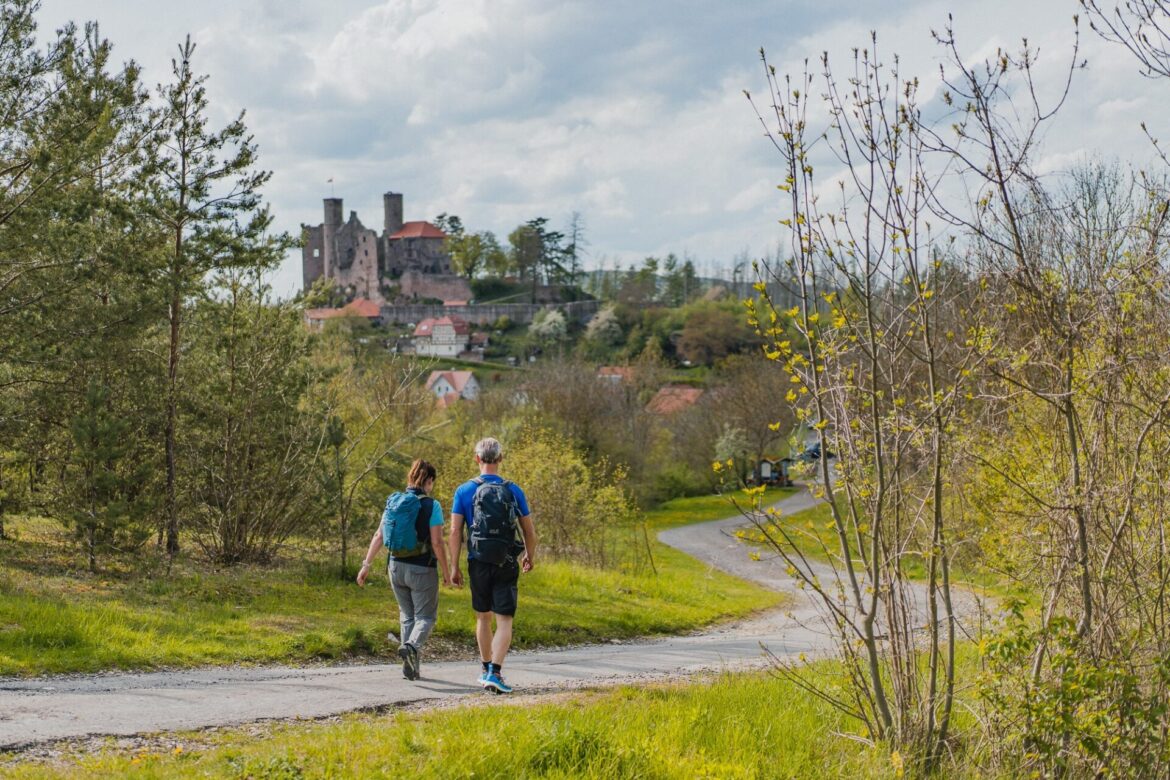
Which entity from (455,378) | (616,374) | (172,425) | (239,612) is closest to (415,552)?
(239,612)

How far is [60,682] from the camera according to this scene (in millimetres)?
9023

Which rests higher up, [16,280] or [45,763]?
[16,280]

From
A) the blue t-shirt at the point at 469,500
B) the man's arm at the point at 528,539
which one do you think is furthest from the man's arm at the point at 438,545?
the man's arm at the point at 528,539

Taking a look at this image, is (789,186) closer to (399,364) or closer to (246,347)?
(246,347)

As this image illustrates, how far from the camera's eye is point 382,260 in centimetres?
14562

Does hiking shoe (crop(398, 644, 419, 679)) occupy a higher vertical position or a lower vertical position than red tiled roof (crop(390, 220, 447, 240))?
lower

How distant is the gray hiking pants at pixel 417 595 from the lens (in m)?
9.62

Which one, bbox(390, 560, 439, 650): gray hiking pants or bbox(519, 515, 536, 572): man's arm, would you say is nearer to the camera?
bbox(519, 515, 536, 572): man's arm

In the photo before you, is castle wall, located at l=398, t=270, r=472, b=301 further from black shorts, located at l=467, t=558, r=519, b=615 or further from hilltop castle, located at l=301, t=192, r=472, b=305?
black shorts, located at l=467, t=558, r=519, b=615

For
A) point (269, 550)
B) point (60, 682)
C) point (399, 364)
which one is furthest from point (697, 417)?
point (60, 682)

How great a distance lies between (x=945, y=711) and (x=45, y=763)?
599cm

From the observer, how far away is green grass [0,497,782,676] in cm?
1052

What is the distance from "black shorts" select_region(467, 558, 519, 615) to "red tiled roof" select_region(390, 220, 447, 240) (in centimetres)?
13990

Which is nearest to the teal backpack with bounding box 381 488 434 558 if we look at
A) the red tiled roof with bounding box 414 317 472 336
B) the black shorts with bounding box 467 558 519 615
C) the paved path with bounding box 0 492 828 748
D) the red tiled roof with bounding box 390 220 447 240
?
the black shorts with bounding box 467 558 519 615
